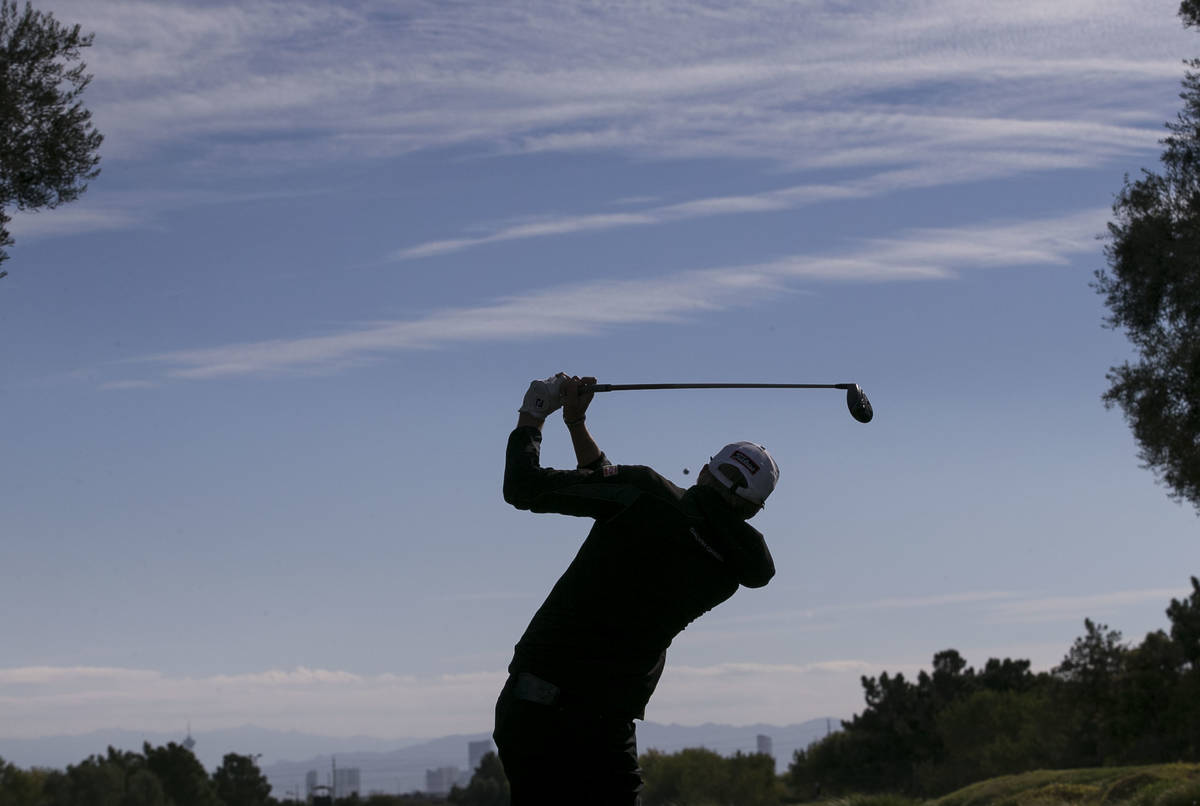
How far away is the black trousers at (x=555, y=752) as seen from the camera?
23.7 feet

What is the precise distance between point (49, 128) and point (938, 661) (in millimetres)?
45552

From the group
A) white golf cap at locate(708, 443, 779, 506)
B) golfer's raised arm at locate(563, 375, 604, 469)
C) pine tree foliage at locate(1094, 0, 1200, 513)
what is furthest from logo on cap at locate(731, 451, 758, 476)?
pine tree foliage at locate(1094, 0, 1200, 513)

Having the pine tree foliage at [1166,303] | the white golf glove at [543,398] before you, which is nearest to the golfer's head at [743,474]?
the white golf glove at [543,398]

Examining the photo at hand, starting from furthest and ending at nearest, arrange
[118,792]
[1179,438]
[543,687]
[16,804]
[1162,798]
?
1. [118,792]
2. [16,804]
3. [1179,438]
4. [1162,798]
5. [543,687]

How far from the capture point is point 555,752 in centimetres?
722

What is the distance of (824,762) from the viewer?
52.3 meters

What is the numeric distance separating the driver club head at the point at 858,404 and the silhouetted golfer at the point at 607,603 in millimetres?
2183

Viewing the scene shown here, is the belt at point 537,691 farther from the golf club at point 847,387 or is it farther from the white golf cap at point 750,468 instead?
the golf club at point 847,387

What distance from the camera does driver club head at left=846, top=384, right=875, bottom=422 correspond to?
946 centimetres

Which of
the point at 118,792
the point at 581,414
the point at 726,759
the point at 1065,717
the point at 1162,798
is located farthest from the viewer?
the point at 118,792

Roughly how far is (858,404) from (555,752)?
11.1 feet

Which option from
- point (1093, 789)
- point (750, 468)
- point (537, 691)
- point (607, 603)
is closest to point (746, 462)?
point (750, 468)

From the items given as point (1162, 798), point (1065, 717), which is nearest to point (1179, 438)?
point (1162, 798)

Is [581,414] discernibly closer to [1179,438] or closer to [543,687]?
[543,687]
